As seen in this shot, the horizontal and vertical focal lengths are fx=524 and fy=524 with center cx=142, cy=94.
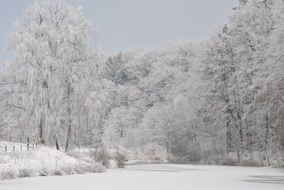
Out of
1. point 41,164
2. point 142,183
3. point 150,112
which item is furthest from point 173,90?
point 142,183

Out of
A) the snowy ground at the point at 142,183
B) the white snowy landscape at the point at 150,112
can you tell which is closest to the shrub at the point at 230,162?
the white snowy landscape at the point at 150,112

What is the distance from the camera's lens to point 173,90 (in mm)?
61812

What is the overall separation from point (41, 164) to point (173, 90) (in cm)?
3812

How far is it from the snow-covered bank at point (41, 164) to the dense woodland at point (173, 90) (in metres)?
3.95

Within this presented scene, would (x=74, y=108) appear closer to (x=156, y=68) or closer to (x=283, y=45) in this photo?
(x=283, y=45)

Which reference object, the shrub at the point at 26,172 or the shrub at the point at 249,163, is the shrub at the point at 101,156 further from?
the shrub at the point at 249,163

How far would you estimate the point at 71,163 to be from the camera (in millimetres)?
27031

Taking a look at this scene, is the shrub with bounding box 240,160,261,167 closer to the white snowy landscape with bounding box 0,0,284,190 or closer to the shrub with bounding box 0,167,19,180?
the white snowy landscape with bounding box 0,0,284,190

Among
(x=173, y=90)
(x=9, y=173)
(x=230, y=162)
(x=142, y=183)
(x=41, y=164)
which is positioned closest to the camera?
(x=142, y=183)

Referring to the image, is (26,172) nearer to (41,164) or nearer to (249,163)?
(41,164)

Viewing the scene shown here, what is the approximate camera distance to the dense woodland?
31031 millimetres

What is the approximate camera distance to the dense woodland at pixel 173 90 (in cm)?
3103

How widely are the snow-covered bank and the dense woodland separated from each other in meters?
3.95

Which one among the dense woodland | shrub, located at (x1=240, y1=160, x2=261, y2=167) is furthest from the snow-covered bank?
shrub, located at (x1=240, y1=160, x2=261, y2=167)
